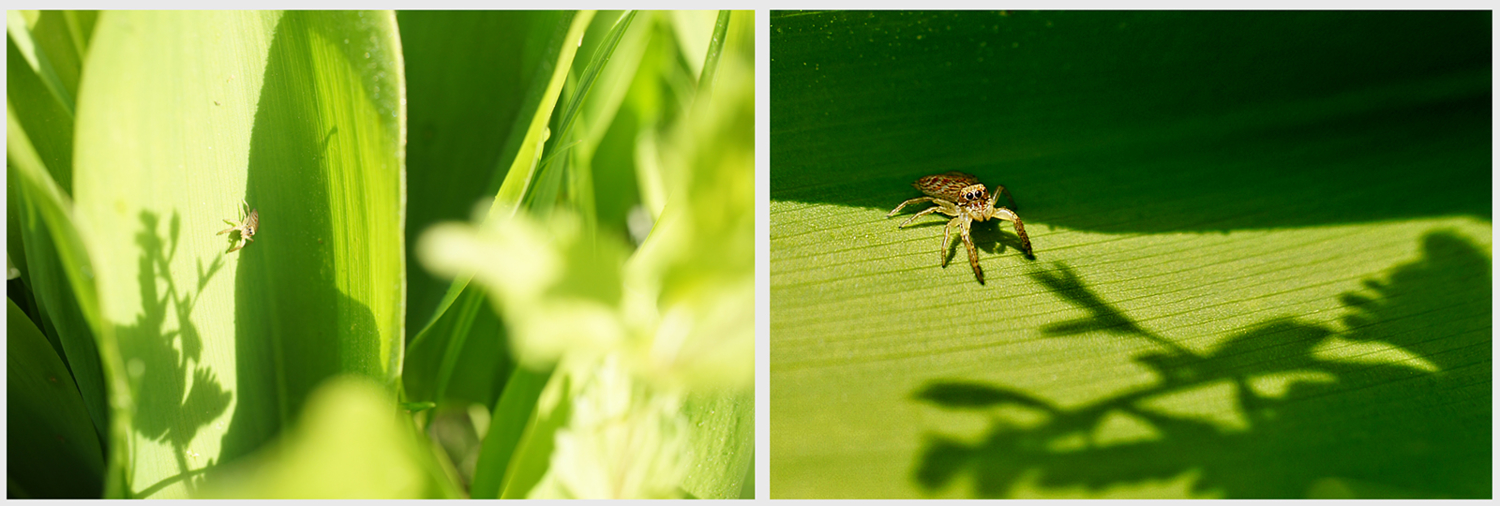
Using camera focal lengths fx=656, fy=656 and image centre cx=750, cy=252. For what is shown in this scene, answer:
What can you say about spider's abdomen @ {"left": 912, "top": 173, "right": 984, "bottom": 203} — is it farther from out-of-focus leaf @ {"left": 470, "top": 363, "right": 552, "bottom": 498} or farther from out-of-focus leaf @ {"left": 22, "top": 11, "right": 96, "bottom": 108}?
out-of-focus leaf @ {"left": 22, "top": 11, "right": 96, "bottom": 108}

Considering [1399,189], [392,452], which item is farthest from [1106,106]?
[392,452]

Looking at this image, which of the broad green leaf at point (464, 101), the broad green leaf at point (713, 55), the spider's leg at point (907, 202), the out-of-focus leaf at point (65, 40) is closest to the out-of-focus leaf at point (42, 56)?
the out-of-focus leaf at point (65, 40)

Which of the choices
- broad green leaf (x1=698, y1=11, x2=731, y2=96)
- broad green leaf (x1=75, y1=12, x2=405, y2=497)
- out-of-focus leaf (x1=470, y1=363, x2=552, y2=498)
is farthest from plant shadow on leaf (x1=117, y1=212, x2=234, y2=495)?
broad green leaf (x1=698, y1=11, x2=731, y2=96)

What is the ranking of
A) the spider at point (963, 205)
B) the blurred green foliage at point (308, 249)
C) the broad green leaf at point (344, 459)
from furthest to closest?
the spider at point (963, 205)
the blurred green foliage at point (308, 249)
the broad green leaf at point (344, 459)

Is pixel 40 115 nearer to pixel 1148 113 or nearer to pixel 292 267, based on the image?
pixel 292 267

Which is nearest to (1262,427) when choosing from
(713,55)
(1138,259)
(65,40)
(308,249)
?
(1138,259)

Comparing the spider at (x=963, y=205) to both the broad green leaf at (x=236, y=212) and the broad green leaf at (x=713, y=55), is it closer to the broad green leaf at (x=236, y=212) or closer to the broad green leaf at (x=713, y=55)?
the broad green leaf at (x=713, y=55)
